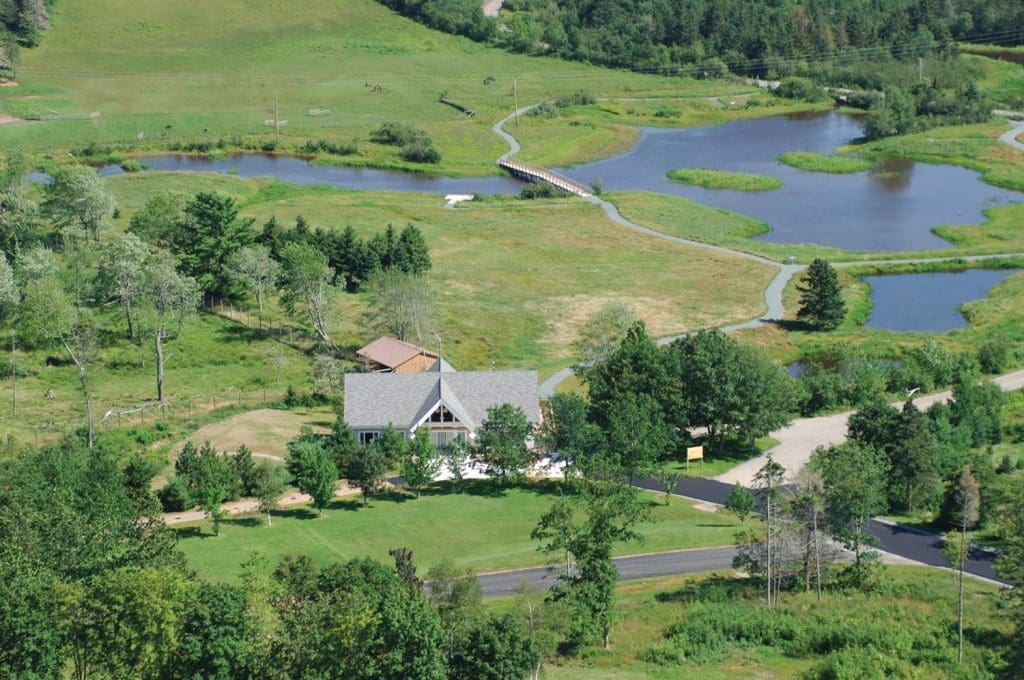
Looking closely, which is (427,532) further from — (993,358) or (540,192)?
(540,192)

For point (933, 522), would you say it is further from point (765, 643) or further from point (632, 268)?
point (632, 268)

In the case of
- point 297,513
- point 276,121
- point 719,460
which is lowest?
point 719,460

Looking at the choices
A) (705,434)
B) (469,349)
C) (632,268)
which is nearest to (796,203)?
(632,268)

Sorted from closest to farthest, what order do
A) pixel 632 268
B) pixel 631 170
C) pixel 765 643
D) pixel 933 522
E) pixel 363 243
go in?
1. pixel 765 643
2. pixel 933 522
3. pixel 363 243
4. pixel 632 268
5. pixel 631 170

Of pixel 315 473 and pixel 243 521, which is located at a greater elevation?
pixel 315 473

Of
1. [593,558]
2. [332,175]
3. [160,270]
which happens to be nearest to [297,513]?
[593,558]

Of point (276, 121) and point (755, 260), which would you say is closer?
point (755, 260)
